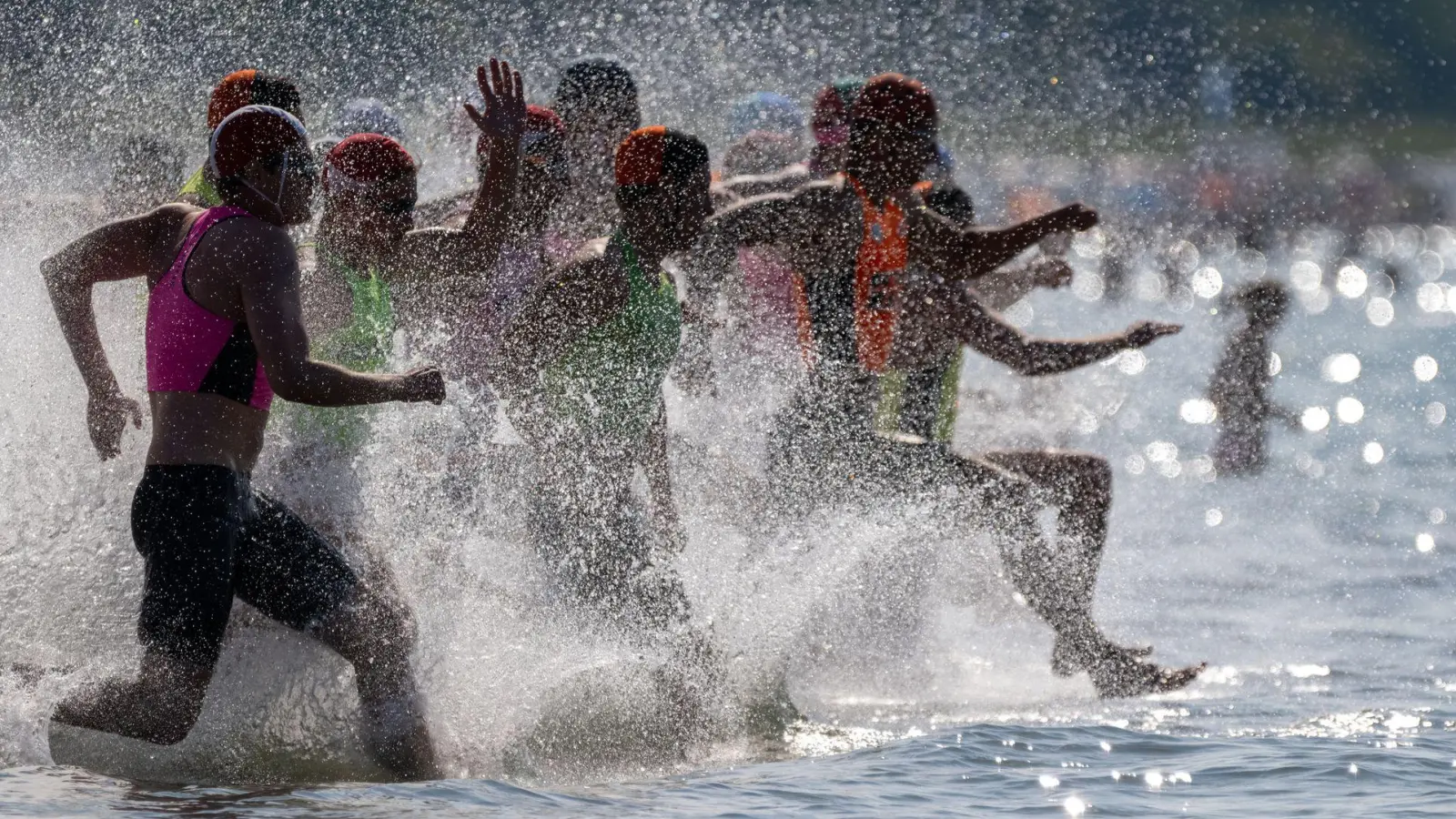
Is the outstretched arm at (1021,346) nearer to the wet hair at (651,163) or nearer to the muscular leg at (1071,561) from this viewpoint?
the muscular leg at (1071,561)

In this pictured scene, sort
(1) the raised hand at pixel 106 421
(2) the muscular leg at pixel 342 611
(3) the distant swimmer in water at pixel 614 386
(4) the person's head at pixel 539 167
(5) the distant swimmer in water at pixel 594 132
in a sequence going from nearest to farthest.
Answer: (2) the muscular leg at pixel 342 611
(1) the raised hand at pixel 106 421
(3) the distant swimmer in water at pixel 614 386
(4) the person's head at pixel 539 167
(5) the distant swimmer in water at pixel 594 132

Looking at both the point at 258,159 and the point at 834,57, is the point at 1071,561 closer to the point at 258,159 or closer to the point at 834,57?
the point at 258,159

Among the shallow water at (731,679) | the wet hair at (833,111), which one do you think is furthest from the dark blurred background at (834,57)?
the shallow water at (731,679)

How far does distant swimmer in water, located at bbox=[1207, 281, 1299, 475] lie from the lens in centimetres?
1570

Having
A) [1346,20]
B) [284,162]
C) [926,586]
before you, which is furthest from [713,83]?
[1346,20]

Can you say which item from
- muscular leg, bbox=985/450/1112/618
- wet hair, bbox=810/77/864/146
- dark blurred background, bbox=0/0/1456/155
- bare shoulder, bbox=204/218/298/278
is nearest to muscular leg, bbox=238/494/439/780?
bare shoulder, bbox=204/218/298/278

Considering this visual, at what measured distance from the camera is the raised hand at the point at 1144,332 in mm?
7332

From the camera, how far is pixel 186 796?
562 cm

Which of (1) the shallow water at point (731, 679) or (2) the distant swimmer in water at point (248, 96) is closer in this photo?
(1) the shallow water at point (731, 679)

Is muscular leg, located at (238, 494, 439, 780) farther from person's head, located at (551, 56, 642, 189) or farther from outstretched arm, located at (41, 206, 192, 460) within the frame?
person's head, located at (551, 56, 642, 189)

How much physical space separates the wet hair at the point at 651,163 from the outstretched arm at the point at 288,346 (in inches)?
62.1

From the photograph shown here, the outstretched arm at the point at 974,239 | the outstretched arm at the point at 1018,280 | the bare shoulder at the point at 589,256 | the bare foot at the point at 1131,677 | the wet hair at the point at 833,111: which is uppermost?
the wet hair at the point at 833,111

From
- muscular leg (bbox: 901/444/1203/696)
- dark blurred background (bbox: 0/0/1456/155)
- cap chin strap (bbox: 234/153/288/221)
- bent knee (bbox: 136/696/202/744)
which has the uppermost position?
dark blurred background (bbox: 0/0/1456/155)

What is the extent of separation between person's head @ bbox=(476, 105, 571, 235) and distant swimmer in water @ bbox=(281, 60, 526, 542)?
0.36m
